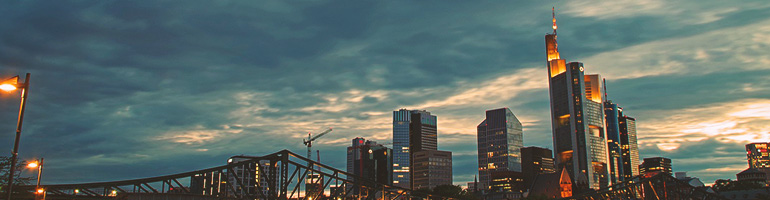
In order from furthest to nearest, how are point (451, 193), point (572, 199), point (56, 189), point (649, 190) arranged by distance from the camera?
point (451, 193) < point (572, 199) < point (649, 190) < point (56, 189)

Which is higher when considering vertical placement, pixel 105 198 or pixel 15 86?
pixel 15 86

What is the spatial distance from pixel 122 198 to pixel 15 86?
111 ft

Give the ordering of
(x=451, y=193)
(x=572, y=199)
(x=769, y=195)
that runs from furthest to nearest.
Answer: (x=451, y=193)
(x=769, y=195)
(x=572, y=199)

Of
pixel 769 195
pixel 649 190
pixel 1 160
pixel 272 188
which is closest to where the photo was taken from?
pixel 1 160

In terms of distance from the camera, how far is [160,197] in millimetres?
59969

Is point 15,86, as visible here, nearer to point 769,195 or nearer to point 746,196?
point 769,195

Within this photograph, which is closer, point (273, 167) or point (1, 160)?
point (1, 160)

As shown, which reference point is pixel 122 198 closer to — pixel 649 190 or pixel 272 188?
pixel 272 188

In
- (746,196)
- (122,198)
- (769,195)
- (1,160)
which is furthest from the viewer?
(746,196)

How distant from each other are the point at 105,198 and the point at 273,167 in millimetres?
19600

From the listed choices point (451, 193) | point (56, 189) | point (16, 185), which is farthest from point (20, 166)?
point (451, 193)

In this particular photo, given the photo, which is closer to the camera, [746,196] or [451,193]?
[746,196]

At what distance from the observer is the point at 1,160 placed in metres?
Result: 40.8

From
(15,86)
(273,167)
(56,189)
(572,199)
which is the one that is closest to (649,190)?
(572,199)
